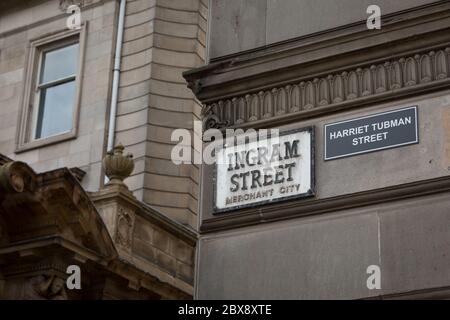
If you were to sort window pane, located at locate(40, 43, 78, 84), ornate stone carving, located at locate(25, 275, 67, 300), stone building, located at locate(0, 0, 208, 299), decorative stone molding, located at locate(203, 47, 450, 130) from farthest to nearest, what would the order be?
window pane, located at locate(40, 43, 78, 84) → stone building, located at locate(0, 0, 208, 299) → ornate stone carving, located at locate(25, 275, 67, 300) → decorative stone molding, located at locate(203, 47, 450, 130)

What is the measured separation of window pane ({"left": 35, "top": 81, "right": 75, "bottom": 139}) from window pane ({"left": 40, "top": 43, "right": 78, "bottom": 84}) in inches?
10.5

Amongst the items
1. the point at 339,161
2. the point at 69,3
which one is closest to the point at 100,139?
the point at 69,3

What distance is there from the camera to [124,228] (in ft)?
56.0

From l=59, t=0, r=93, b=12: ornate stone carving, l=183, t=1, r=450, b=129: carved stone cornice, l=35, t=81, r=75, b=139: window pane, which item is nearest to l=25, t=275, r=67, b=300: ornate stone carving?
l=35, t=81, r=75, b=139: window pane

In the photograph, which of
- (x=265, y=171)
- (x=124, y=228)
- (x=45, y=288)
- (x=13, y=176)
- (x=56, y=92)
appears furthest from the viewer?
(x=56, y=92)

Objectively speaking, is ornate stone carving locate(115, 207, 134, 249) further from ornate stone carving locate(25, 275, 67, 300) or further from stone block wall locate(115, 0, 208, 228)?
stone block wall locate(115, 0, 208, 228)

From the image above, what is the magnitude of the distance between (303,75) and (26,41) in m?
18.1

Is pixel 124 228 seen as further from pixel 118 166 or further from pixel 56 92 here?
pixel 56 92

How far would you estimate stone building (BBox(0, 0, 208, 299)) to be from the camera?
622 inches

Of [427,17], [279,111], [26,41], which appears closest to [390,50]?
[427,17]

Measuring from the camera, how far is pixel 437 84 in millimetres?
6691

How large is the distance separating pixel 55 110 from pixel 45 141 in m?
0.87

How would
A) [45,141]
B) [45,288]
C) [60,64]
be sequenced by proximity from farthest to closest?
[60,64] < [45,141] < [45,288]

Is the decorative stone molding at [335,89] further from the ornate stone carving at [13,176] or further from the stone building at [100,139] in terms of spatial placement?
the stone building at [100,139]
